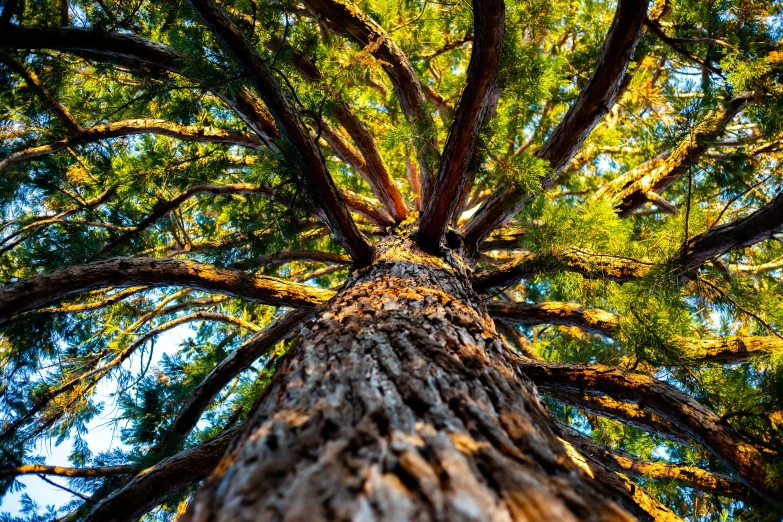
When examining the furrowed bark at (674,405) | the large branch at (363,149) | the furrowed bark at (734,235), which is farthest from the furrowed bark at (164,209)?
→ the furrowed bark at (734,235)

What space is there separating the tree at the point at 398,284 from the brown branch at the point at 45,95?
0.02 metres

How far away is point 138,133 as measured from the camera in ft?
12.4

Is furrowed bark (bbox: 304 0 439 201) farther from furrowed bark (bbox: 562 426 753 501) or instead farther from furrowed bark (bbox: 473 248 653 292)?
furrowed bark (bbox: 562 426 753 501)

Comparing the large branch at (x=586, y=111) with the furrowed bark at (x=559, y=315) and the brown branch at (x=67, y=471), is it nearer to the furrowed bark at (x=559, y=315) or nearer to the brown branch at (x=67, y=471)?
the furrowed bark at (x=559, y=315)

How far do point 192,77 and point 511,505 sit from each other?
8.41 feet

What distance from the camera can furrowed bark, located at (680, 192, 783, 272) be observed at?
213 centimetres

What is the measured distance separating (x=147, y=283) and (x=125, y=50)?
1613 millimetres

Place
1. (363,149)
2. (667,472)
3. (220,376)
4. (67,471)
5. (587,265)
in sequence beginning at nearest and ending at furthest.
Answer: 1. (667,472)
2. (67,471)
3. (587,265)
4. (220,376)
5. (363,149)

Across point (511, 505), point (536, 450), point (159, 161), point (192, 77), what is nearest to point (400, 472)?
point (511, 505)

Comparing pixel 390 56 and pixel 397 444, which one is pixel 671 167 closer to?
pixel 390 56

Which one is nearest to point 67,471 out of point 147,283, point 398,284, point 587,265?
point 147,283

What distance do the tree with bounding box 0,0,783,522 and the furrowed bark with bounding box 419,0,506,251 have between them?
15 mm

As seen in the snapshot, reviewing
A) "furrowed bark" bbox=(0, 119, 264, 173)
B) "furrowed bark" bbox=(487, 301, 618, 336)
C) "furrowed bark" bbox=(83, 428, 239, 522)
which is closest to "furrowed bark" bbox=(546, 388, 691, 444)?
"furrowed bark" bbox=(487, 301, 618, 336)

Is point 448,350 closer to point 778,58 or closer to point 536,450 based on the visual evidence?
point 536,450
